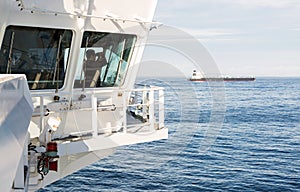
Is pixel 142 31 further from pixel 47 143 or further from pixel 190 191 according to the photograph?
pixel 190 191

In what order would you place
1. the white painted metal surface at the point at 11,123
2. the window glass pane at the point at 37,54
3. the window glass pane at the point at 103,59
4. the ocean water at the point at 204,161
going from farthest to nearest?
the ocean water at the point at 204,161 → the window glass pane at the point at 103,59 → the window glass pane at the point at 37,54 → the white painted metal surface at the point at 11,123

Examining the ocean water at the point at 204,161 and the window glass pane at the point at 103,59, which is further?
the ocean water at the point at 204,161

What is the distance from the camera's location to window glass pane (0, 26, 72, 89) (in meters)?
8.22

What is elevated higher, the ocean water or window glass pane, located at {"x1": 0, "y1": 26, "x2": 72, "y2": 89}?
window glass pane, located at {"x1": 0, "y1": 26, "x2": 72, "y2": 89}

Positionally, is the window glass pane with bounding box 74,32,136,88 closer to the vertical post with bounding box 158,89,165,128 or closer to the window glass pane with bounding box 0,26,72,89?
the window glass pane with bounding box 0,26,72,89

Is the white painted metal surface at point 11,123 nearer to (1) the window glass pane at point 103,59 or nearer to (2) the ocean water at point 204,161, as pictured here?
(1) the window glass pane at point 103,59

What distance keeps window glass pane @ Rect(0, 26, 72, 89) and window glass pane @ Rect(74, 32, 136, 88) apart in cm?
46

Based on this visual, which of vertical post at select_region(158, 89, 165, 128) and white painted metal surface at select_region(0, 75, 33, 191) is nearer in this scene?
white painted metal surface at select_region(0, 75, 33, 191)

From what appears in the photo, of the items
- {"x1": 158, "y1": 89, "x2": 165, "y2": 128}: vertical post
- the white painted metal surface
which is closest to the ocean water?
{"x1": 158, "y1": 89, "x2": 165, "y2": 128}: vertical post

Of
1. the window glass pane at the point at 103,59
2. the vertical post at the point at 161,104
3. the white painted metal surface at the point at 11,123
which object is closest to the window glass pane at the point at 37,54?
the window glass pane at the point at 103,59

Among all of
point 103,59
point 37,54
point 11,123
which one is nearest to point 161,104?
point 103,59

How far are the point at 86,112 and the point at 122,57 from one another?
5.44 feet

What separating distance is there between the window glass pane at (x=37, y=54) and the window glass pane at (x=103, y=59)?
46 centimetres

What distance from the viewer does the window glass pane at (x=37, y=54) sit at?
822cm
